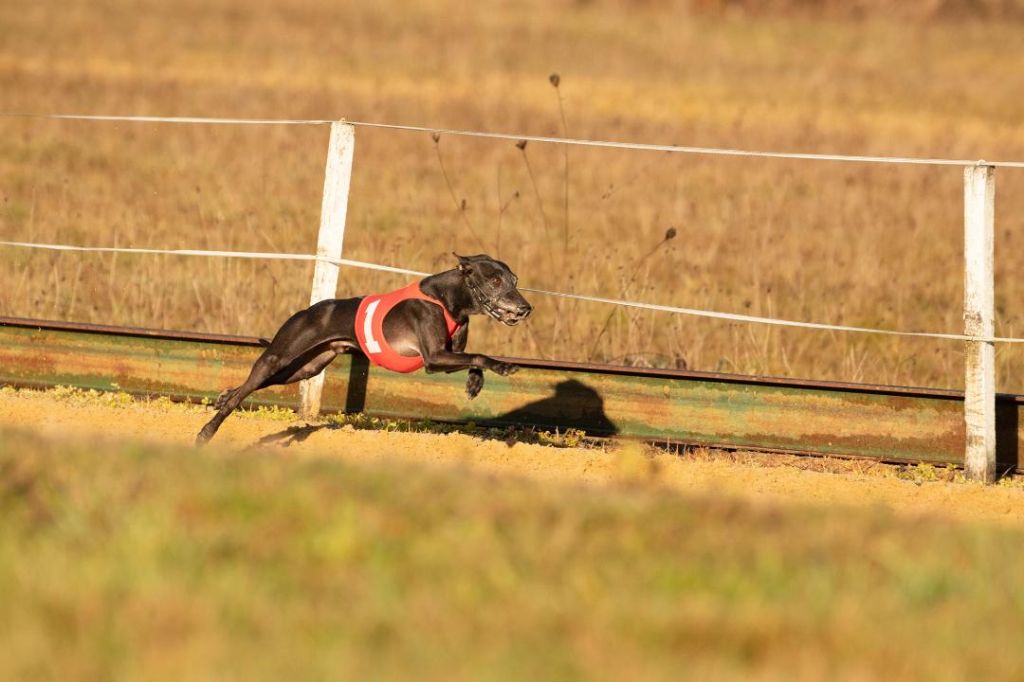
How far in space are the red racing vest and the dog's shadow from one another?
1.08 meters

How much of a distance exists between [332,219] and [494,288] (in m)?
1.73

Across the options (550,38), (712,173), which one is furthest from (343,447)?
(550,38)

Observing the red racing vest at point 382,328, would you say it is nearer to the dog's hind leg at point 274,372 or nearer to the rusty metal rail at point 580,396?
the dog's hind leg at point 274,372

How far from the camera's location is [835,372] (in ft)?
38.7

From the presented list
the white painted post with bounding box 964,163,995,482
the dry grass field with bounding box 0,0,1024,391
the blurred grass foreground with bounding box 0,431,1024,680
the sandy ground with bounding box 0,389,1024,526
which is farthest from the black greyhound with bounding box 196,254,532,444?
the blurred grass foreground with bounding box 0,431,1024,680

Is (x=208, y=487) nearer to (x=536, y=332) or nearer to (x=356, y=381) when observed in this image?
(x=356, y=381)

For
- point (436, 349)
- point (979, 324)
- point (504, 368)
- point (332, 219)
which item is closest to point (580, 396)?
point (436, 349)

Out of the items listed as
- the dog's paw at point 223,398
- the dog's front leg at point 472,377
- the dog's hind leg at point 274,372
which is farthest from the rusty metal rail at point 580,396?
the dog's front leg at point 472,377

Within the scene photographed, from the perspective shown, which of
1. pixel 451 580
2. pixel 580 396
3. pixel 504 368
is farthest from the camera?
pixel 580 396

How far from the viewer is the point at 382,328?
8453 millimetres

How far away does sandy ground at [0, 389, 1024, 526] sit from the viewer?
8.22 meters

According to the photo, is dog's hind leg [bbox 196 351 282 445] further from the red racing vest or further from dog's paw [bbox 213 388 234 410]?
the red racing vest

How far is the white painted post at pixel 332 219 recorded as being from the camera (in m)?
9.58

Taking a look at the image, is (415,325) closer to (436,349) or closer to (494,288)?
(436,349)
